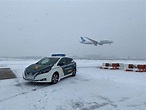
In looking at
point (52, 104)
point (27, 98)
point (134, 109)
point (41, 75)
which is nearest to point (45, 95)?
point (27, 98)

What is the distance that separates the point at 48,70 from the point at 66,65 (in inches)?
93.7

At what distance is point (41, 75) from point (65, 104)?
4351 millimetres

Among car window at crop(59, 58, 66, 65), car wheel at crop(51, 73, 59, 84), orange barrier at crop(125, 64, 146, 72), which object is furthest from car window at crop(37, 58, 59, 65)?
orange barrier at crop(125, 64, 146, 72)

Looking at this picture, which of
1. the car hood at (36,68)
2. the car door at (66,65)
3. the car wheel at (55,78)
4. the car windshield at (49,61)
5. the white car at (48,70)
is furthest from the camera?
the car door at (66,65)

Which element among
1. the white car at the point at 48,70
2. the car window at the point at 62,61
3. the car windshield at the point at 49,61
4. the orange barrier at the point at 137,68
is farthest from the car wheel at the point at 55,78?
the orange barrier at the point at 137,68

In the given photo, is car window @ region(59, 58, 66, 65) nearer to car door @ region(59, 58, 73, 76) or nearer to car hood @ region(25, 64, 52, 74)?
car door @ region(59, 58, 73, 76)

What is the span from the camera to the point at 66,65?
46.6 feet

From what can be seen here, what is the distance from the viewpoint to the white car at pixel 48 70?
11719mm

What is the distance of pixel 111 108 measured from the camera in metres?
7.11

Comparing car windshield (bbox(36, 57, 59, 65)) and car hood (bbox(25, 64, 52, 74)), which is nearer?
car hood (bbox(25, 64, 52, 74))

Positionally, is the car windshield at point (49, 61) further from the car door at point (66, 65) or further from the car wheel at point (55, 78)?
the car wheel at point (55, 78)

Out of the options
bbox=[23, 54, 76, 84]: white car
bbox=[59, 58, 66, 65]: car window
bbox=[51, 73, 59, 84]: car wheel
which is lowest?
bbox=[51, 73, 59, 84]: car wheel

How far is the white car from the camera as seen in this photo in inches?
461

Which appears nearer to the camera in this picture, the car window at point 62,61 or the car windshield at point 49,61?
the car windshield at point 49,61
